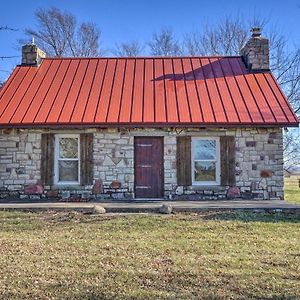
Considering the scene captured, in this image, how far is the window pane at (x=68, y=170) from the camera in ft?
42.6

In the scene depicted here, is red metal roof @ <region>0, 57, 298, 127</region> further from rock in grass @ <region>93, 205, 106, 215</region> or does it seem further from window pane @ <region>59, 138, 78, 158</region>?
rock in grass @ <region>93, 205, 106, 215</region>

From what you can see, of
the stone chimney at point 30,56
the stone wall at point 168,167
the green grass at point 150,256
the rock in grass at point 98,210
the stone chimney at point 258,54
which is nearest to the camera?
the green grass at point 150,256

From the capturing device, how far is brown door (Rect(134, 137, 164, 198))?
12.8 m

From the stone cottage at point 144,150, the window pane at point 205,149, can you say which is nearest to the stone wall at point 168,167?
the stone cottage at point 144,150

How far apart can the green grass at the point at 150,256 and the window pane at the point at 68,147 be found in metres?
3.27

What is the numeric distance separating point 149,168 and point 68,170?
8.39ft

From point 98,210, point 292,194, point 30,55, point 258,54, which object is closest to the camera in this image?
point 98,210

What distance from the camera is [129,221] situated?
922 cm

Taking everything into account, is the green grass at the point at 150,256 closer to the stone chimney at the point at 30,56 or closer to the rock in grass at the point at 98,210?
the rock in grass at the point at 98,210

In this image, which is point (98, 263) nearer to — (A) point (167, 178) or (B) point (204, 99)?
(A) point (167, 178)

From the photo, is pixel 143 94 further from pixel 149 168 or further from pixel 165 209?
pixel 165 209

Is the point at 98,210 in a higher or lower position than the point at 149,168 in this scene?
lower

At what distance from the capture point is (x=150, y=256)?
6.48 meters

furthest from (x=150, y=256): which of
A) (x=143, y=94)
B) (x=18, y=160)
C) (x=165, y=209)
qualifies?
(x=143, y=94)
